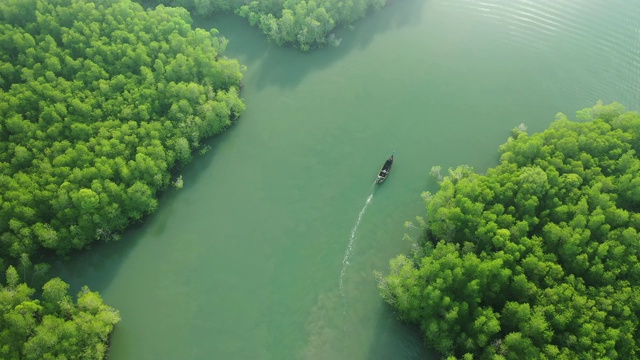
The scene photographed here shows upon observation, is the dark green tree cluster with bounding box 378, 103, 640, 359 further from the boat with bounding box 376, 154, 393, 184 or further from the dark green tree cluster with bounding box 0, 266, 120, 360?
the dark green tree cluster with bounding box 0, 266, 120, 360

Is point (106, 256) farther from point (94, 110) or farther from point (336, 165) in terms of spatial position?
point (336, 165)

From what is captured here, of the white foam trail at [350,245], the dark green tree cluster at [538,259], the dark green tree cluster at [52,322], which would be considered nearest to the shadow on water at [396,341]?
the dark green tree cluster at [538,259]

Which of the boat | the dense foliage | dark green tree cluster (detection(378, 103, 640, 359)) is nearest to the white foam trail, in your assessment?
the boat

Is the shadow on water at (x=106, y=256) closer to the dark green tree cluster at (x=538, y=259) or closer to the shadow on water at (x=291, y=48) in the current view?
the shadow on water at (x=291, y=48)

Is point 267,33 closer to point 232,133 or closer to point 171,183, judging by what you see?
point 232,133

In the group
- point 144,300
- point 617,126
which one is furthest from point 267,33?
point 617,126
